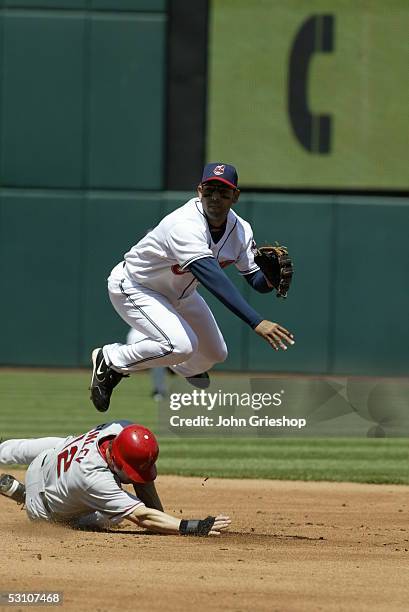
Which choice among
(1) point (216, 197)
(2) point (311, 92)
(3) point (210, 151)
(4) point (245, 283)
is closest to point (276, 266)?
(1) point (216, 197)

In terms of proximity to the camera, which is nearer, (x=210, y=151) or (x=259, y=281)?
(x=259, y=281)

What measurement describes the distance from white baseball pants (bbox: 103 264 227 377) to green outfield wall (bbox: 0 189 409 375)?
32.6 feet

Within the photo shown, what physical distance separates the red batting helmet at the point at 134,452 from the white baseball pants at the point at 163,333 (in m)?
0.79

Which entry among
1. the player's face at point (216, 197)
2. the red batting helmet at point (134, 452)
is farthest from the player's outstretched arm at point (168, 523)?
the player's face at point (216, 197)

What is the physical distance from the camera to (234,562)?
18.8 feet

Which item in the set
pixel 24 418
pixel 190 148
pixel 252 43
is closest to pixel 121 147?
pixel 190 148

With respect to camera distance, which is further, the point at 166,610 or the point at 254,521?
the point at 254,521

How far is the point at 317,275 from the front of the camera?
17.4 meters

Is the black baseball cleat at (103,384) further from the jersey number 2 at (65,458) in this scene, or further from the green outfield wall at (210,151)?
the green outfield wall at (210,151)

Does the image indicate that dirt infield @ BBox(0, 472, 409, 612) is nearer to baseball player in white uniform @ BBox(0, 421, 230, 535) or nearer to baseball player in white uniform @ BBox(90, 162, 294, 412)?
baseball player in white uniform @ BBox(0, 421, 230, 535)

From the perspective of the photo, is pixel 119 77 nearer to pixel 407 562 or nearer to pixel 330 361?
pixel 330 361

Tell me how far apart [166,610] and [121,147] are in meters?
13.6

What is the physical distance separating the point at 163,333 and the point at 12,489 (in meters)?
1.30

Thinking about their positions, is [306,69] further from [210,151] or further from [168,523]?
[168,523]
